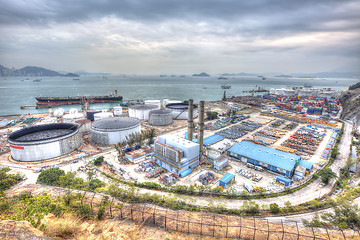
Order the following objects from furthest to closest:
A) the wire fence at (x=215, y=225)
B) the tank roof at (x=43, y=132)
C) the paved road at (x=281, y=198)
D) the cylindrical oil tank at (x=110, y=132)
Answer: the cylindrical oil tank at (x=110, y=132) → the tank roof at (x=43, y=132) → the paved road at (x=281, y=198) → the wire fence at (x=215, y=225)

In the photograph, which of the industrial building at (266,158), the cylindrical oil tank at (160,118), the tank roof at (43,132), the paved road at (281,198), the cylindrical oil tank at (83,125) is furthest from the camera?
the cylindrical oil tank at (160,118)

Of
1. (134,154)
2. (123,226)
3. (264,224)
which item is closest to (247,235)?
(264,224)

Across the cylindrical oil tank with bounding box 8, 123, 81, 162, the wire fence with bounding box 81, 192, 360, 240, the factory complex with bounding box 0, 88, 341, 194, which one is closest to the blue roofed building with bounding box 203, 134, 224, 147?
the factory complex with bounding box 0, 88, 341, 194

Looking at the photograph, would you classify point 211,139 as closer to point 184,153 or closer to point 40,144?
point 184,153

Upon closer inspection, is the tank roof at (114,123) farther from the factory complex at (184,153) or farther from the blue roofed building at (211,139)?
the blue roofed building at (211,139)

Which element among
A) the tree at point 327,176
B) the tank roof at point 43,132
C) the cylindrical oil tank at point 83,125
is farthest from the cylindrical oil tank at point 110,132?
the tree at point 327,176

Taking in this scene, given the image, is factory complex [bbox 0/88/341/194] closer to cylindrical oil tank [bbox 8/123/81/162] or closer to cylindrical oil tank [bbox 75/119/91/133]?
cylindrical oil tank [bbox 8/123/81/162]

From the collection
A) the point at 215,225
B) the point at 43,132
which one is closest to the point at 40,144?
the point at 43,132

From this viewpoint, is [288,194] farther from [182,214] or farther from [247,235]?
[182,214]
